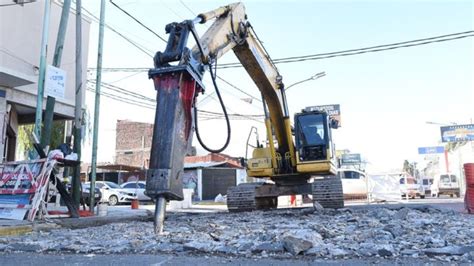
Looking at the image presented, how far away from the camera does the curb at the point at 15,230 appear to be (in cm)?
717

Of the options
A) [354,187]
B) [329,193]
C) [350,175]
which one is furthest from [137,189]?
[329,193]

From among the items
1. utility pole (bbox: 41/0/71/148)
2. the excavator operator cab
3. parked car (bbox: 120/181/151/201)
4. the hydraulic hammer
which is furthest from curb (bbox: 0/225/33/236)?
parked car (bbox: 120/181/151/201)

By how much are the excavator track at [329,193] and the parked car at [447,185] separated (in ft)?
96.6

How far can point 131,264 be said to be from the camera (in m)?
4.43

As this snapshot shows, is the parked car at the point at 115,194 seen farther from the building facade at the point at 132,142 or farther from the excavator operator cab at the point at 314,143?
the building facade at the point at 132,142

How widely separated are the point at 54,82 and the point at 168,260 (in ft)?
23.8

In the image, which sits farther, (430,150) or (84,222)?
(430,150)

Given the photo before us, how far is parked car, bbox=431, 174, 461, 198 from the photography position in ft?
121

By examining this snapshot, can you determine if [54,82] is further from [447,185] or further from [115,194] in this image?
[447,185]

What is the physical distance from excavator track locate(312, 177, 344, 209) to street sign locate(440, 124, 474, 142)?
45888mm

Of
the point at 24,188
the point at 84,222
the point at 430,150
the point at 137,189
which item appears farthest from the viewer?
the point at 430,150

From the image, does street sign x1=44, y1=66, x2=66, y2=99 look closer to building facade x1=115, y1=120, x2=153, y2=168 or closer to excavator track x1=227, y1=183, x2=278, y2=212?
excavator track x1=227, y1=183, x2=278, y2=212

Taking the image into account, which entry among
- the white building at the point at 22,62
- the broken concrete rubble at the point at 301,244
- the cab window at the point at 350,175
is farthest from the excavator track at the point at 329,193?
the cab window at the point at 350,175

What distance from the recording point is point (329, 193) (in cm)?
1141
